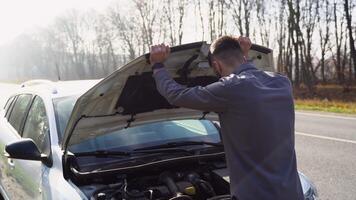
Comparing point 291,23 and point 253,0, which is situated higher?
point 253,0

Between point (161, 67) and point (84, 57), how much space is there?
89.7 meters

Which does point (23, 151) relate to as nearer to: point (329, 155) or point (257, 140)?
point (257, 140)

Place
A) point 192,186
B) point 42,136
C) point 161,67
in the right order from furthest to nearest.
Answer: point 42,136
point 192,186
point 161,67

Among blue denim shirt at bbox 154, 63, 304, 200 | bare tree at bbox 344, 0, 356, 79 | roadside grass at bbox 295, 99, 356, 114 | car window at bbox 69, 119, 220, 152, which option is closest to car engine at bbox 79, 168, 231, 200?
car window at bbox 69, 119, 220, 152

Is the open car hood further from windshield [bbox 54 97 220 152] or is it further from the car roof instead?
the car roof

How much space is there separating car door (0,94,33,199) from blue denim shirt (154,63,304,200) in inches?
87.8

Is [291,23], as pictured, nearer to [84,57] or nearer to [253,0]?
[253,0]

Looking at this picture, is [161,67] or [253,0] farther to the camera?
[253,0]

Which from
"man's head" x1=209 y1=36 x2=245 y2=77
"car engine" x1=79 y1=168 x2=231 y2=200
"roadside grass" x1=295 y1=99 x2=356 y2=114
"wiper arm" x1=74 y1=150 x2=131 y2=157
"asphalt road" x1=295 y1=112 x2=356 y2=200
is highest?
"man's head" x1=209 y1=36 x2=245 y2=77

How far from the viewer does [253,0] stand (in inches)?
1715

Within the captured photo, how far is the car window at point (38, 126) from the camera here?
3574 millimetres

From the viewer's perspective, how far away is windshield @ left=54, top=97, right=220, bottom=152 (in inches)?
137

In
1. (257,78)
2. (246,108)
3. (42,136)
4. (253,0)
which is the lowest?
(42,136)

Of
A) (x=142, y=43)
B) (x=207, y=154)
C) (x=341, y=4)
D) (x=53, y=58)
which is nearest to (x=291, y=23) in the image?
(x=341, y=4)
